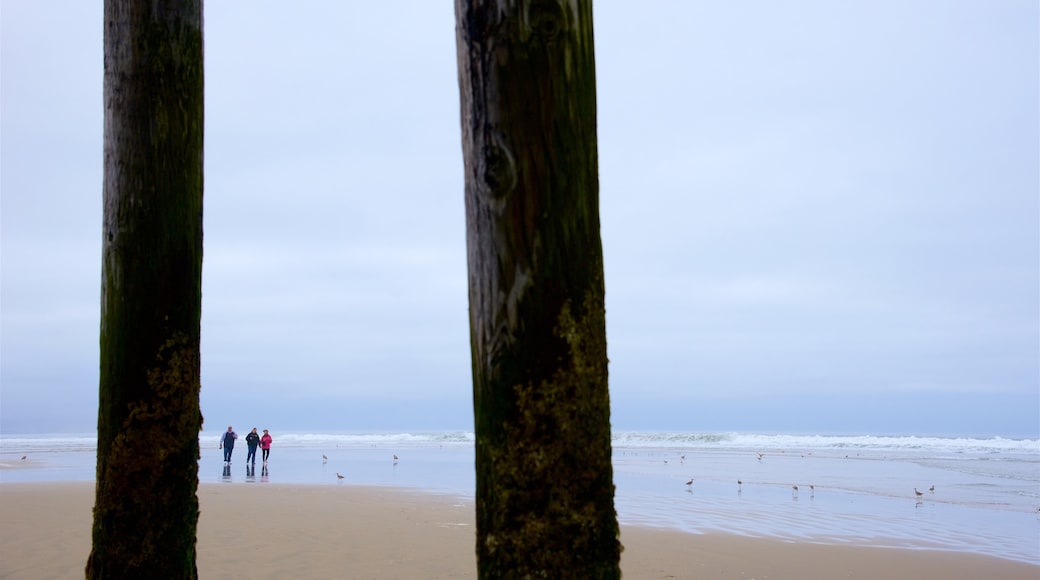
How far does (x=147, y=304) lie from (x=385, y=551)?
23.4 ft

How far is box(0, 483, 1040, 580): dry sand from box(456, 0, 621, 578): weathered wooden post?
6.65 meters

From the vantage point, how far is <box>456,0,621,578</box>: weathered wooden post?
5.21 feet

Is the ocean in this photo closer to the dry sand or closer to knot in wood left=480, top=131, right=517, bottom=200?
the dry sand

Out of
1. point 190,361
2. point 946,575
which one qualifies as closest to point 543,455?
point 190,361

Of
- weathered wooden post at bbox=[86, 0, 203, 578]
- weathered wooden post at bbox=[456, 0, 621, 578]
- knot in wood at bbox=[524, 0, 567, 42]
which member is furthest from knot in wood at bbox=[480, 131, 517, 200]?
weathered wooden post at bbox=[86, 0, 203, 578]

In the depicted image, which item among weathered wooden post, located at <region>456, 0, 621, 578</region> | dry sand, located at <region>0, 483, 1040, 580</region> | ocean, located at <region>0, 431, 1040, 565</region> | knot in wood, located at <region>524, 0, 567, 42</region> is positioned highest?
knot in wood, located at <region>524, 0, 567, 42</region>

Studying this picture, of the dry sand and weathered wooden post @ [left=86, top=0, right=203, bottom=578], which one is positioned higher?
weathered wooden post @ [left=86, top=0, right=203, bottom=578]

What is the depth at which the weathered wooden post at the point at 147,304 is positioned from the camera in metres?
2.89

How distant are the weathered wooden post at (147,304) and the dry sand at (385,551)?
5079 millimetres

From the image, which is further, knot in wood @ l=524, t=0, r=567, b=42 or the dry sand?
the dry sand

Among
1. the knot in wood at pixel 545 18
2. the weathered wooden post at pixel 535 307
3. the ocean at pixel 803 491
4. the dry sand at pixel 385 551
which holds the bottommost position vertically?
the ocean at pixel 803 491

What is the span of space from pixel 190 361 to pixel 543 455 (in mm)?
1953

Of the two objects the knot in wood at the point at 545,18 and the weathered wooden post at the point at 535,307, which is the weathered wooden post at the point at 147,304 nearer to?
the weathered wooden post at the point at 535,307

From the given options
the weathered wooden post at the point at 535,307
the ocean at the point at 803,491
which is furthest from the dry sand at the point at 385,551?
the weathered wooden post at the point at 535,307
